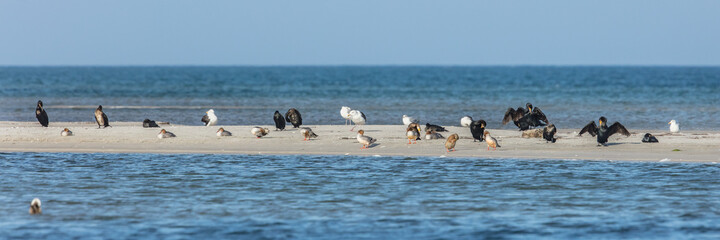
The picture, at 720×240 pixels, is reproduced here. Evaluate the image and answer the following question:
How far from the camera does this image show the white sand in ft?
73.5

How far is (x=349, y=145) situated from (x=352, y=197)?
8309 millimetres

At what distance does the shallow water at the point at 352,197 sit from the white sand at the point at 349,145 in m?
1.17

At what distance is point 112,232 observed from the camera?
1282 centimetres

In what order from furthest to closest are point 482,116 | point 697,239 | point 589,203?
point 482,116 → point 589,203 → point 697,239

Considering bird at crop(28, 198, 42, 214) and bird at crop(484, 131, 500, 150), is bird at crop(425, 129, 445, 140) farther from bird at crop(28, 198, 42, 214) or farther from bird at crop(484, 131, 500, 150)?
bird at crop(28, 198, 42, 214)

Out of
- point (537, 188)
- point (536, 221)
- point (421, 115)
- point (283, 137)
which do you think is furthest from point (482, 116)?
point (536, 221)

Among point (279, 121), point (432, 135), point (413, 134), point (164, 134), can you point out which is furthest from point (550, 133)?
point (164, 134)

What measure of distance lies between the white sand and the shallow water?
1.17 meters

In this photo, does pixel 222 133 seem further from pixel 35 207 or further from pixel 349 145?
pixel 35 207

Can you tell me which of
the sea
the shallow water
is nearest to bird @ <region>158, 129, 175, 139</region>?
the sea

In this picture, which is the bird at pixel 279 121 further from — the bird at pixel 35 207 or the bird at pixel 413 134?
the bird at pixel 35 207

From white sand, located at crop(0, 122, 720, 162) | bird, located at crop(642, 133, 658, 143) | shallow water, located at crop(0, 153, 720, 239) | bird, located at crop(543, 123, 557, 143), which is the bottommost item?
shallow water, located at crop(0, 153, 720, 239)

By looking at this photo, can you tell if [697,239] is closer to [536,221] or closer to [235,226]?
[536,221]

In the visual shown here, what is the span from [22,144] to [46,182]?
7.30 m
